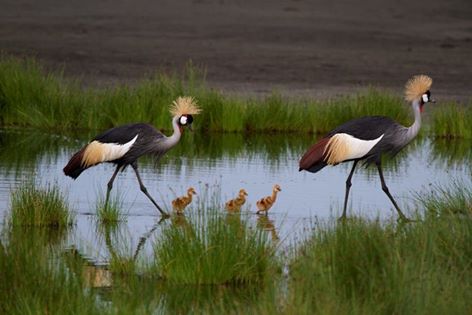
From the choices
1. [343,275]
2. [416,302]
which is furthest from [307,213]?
[416,302]

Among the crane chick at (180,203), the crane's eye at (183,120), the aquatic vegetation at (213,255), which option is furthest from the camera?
the crane's eye at (183,120)

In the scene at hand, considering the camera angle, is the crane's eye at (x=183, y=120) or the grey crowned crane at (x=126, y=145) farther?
the crane's eye at (x=183, y=120)

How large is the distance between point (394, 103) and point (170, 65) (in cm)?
712

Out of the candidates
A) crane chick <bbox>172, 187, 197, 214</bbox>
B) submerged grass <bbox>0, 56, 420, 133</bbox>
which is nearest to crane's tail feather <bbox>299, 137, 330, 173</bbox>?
crane chick <bbox>172, 187, 197, 214</bbox>

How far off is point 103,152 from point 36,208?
1.54m

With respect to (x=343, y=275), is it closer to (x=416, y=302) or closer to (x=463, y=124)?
(x=416, y=302)

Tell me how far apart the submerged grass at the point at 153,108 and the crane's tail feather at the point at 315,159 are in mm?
5186

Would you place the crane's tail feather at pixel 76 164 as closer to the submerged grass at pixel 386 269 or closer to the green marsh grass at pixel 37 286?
the submerged grass at pixel 386 269

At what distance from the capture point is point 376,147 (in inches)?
519

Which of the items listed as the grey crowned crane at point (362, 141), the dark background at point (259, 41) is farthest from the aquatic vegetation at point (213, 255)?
the dark background at point (259, 41)

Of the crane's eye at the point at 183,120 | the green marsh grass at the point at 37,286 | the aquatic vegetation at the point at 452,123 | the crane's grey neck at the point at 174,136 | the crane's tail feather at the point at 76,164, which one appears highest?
the aquatic vegetation at the point at 452,123

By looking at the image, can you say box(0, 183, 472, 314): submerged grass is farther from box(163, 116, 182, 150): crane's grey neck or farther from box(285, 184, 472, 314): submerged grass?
box(163, 116, 182, 150): crane's grey neck

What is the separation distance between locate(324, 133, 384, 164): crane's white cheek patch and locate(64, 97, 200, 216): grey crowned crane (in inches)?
54.2

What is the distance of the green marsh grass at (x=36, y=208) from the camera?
11297 mm
